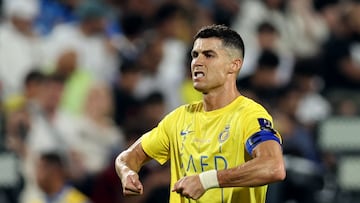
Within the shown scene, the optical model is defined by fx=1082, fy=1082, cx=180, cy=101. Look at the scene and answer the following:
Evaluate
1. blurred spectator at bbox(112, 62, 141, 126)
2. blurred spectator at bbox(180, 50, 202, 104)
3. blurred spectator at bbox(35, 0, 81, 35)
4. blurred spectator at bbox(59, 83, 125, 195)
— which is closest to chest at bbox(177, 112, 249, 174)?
blurred spectator at bbox(59, 83, 125, 195)

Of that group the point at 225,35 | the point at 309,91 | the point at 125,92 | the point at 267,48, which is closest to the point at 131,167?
the point at 225,35

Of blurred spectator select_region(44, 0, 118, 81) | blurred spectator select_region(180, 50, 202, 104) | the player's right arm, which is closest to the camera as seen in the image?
the player's right arm

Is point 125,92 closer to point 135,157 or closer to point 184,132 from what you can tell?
point 135,157

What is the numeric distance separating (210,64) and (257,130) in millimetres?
553

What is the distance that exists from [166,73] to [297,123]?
1753 millimetres

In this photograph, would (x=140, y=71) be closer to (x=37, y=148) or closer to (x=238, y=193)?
(x=37, y=148)

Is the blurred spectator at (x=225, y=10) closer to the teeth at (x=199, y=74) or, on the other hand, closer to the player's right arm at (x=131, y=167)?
the player's right arm at (x=131, y=167)

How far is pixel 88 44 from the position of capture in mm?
12797

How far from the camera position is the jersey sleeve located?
596cm

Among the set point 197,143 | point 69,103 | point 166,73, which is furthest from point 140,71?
point 197,143

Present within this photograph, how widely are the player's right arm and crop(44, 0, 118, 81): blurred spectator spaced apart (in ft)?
19.3

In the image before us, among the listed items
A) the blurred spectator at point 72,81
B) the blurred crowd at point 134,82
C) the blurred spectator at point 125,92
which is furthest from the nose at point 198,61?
the blurred spectator at point 125,92

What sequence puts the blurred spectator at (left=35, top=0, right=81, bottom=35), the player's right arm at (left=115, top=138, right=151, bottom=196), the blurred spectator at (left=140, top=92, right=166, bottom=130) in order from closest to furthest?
1. the player's right arm at (left=115, top=138, right=151, bottom=196)
2. the blurred spectator at (left=140, top=92, right=166, bottom=130)
3. the blurred spectator at (left=35, top=0, right=81, bottom=35)

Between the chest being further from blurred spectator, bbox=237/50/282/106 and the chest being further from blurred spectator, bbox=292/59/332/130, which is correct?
blurred spectator, bbox=292/59/332/130
